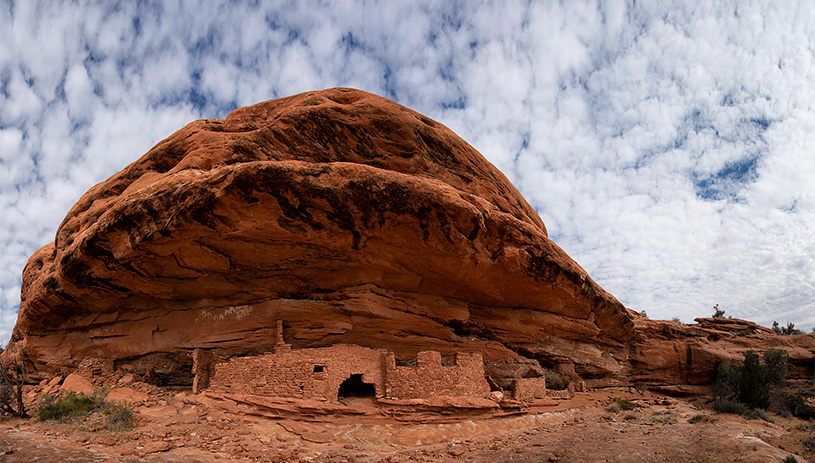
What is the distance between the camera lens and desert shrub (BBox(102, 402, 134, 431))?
7.62 metres

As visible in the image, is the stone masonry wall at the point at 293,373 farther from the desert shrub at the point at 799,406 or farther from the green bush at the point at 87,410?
the desert shrub at the point at 799,406

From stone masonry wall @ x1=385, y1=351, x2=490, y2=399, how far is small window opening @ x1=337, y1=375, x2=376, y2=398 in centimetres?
102

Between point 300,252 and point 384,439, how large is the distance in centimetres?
425

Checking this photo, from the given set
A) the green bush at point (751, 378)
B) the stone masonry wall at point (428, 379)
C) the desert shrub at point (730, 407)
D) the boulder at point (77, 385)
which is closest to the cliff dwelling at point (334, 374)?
the stone masonry wall at point (428, 379)

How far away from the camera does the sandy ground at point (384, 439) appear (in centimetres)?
678

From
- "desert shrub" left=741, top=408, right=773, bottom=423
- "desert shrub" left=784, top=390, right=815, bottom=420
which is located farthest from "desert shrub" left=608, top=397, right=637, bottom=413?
"desert shrub" left=784, top=390, right=815, bottom=420

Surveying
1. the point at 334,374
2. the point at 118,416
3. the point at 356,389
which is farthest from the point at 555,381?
the point at 118,416

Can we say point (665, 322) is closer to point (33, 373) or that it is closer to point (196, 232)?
point (196, 232)

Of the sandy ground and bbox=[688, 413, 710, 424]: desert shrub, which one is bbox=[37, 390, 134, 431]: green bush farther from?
bbox=[688, 413, 710, 424]: desert shrub

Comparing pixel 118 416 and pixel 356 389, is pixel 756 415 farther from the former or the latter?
pixel 118 416

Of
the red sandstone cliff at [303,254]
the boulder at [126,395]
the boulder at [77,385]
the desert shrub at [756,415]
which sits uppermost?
the red sandstone cliff at [303,254]

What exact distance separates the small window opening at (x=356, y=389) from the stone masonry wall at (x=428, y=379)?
102cm

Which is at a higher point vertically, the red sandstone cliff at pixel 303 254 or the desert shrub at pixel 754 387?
the red sandstone cliff at pixel 303 254

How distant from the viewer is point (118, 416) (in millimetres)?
7980
